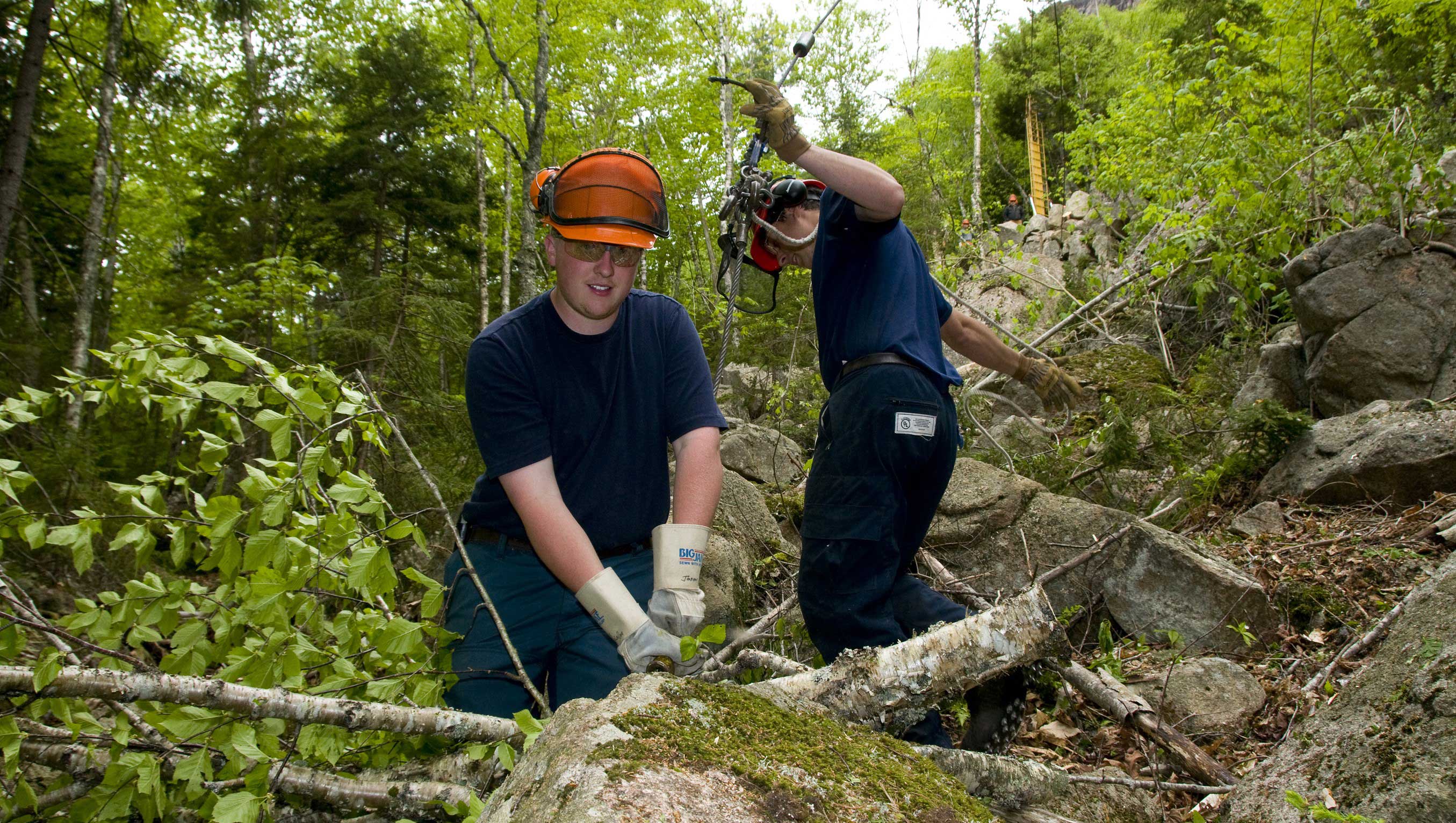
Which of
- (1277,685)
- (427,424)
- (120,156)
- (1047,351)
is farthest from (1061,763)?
(120,156)

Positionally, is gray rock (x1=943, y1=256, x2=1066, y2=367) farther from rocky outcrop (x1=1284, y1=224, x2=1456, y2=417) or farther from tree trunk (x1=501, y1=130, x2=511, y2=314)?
tree trunk (x1=501, y1=130, x2=511, y2=314)

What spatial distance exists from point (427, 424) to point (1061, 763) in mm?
6886

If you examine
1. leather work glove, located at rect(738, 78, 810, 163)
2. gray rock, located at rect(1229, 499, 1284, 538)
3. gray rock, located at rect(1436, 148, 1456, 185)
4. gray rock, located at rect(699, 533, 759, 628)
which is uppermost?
gray rock, located at rect(1436, 148, 1456, 185)

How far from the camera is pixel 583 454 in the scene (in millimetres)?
2939

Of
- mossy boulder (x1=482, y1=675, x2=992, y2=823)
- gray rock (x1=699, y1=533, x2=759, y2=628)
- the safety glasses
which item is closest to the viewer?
mossy boulder (x1=482, y1=675, x2=992, y2=823)

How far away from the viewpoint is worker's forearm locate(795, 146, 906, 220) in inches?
113

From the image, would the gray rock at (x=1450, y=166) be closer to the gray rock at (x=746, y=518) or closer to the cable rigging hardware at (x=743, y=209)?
the gray rock at (x=746, y=518)

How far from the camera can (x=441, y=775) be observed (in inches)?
84.8

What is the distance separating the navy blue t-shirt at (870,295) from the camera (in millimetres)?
3037

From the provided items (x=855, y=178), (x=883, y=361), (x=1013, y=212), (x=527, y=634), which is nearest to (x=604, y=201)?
(x=855, y=178)

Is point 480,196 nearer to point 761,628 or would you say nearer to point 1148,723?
point 761,628

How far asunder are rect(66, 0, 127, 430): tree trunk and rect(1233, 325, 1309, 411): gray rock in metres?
11.1

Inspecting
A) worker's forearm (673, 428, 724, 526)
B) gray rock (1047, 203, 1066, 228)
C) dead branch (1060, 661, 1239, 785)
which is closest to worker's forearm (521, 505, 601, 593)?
worker's forearm (673, 428, 724, 526)

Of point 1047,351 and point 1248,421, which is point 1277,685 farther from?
point 1047,351
